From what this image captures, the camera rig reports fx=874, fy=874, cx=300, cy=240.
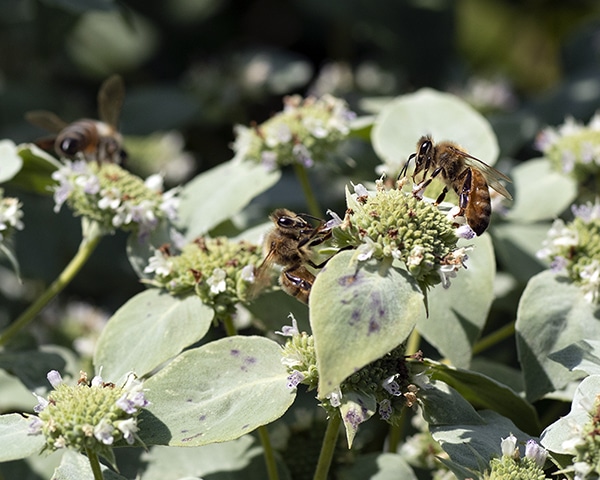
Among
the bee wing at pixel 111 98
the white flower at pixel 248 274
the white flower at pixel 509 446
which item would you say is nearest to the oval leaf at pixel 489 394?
the white flower at pixel 509 446

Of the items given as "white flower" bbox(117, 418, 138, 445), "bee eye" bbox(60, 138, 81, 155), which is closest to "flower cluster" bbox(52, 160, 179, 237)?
"bee eye" bbox(60, 138, 81, 155)

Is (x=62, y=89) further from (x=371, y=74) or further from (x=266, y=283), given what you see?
(x=266, y=283)

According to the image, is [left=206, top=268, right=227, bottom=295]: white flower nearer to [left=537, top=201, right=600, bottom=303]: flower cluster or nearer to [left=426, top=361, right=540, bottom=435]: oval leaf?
[left=426, top=361, right=540, bottom=435]: oval leaf

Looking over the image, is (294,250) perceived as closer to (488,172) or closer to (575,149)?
(488,172)

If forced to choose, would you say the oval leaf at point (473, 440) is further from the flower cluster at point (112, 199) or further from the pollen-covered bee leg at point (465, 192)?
the flower cluster at point (112, 199)

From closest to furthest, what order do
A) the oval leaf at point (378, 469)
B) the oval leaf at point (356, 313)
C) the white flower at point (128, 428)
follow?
the oval leaf at point (356, 313) → the white flower at point (128, 428) → the oval leaf at point (378, 469)

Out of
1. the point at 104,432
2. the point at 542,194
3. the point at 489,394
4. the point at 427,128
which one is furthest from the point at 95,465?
the point at 542,194

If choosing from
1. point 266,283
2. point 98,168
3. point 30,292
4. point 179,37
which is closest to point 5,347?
point 98,168
